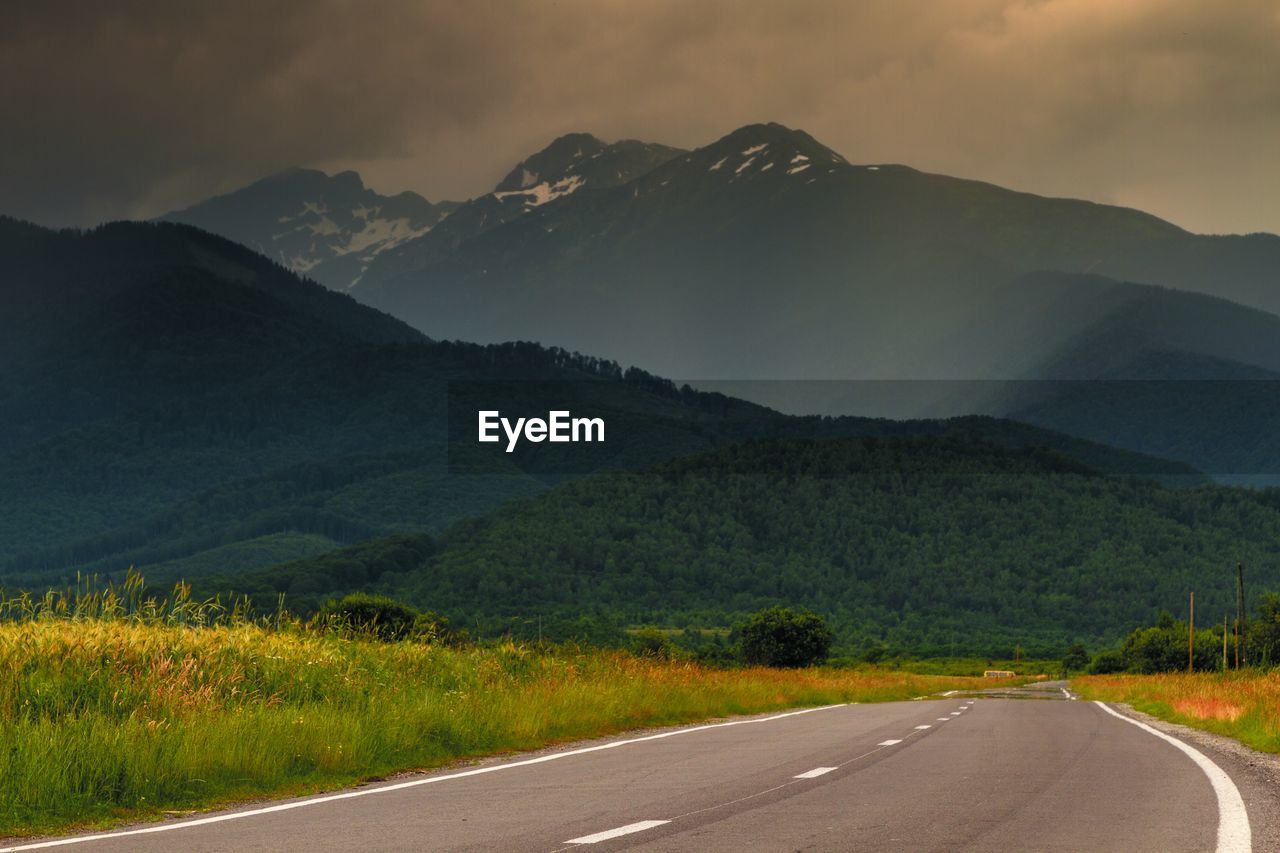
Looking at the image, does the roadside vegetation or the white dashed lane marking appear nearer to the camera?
the white dashed lane marking

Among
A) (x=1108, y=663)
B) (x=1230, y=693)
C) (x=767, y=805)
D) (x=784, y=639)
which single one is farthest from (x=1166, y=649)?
(x=767, y=805)

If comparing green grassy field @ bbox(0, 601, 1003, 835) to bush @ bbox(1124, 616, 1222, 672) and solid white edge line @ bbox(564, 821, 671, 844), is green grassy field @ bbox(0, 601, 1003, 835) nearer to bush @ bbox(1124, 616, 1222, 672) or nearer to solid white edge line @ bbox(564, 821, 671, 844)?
solid white edge line @ bbox(564, 821, 671, 844)

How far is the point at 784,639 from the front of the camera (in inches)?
5153

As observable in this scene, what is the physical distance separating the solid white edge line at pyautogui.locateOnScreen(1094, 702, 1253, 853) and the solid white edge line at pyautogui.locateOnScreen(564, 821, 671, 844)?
13.4 feet

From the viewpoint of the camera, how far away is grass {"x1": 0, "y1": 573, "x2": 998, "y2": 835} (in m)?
13.2

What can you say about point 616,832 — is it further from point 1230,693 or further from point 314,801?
point 1230,693

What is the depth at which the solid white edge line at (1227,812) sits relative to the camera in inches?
430

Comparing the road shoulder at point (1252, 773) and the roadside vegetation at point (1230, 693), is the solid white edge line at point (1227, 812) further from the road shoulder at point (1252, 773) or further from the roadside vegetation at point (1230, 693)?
the roadside vegetation at point (1230, 693)

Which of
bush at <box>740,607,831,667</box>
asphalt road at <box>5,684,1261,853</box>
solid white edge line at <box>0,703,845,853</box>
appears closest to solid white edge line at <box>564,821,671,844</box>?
asphalt road at <box>5,684,1261,853</box>

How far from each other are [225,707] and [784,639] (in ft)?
382

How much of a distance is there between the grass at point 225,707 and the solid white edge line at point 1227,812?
835cm

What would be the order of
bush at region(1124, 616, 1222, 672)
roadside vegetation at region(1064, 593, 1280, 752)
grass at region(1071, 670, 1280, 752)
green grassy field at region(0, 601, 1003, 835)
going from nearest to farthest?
1. green grassy field at region(0, 601, 1003, 835)
2. grass at region(1071, 670, 1280, 752)
3. roadside vegetation at region(1064, 593, 1280, 752)
4. bush at region(1124, 616, 1222, 672)

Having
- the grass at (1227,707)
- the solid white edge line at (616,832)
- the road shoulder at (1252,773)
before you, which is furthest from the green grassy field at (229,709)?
the grass at (1227,707)

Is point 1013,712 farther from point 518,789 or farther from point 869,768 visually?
point 518,789
